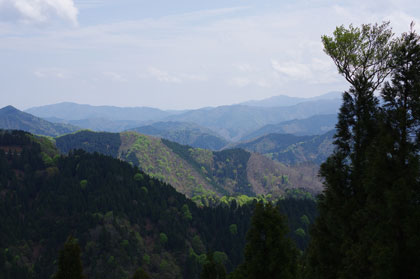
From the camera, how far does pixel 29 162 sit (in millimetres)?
182000

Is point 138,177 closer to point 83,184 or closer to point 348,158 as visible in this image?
point 83,184

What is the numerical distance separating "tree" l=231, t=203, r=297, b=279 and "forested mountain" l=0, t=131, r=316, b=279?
10268cm

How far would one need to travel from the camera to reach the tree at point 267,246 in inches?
1096

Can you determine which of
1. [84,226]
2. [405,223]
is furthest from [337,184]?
[84,226]

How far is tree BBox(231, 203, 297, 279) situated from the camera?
27.8 metres

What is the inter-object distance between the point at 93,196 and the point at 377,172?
161 m

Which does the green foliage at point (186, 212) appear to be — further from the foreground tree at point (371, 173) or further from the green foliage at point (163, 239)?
the foreground tree at point (371, 173)

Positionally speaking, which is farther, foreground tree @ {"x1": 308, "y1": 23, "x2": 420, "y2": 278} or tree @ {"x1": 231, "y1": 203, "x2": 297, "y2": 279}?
tree @ {"x1": 231, "y1": 203, "x2": 297, "y2": 279}

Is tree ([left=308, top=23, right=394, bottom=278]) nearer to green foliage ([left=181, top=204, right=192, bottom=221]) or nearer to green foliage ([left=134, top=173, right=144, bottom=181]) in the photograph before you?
green foliage ([left=181, top=204, right=192, bottom=221])

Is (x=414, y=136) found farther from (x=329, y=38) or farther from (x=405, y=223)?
(x=329, y=38)

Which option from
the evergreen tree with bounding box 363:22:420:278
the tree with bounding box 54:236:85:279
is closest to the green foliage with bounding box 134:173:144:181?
the tree with bounding box 54:236:85:279

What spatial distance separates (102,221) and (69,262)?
118 m

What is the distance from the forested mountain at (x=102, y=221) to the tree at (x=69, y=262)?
284ft

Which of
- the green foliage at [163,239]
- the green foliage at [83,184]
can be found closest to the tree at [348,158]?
the green foliage at [163,239]
